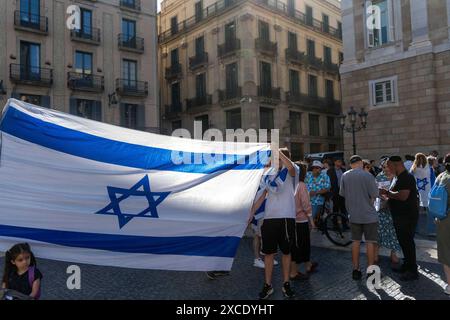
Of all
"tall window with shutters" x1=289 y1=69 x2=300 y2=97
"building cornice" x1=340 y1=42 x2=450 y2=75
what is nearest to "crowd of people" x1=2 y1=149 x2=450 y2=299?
"building cornice" x1=340 y1=42 x2=450 y2=75

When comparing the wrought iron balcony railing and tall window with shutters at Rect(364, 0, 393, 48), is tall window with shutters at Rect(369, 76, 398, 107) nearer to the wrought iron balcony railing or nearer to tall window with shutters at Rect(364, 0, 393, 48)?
tall window with shutters at Rect(364, 0, 393, 48)

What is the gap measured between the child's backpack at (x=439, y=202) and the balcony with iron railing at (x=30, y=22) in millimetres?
25550

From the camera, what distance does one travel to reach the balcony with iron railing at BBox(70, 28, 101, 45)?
26125 mm

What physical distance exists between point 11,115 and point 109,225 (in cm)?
144

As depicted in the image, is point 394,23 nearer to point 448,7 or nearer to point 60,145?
point 448,7

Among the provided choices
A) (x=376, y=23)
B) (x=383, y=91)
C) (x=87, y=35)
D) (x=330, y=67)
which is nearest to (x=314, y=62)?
(x=330, y=67)

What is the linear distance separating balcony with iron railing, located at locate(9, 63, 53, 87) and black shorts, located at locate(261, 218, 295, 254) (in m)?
23.1

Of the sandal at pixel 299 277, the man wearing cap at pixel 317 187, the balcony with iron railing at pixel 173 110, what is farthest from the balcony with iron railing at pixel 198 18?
the sandal at pixel 299 277

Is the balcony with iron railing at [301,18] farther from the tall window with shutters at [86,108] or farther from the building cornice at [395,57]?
the tall window with shutters at [86,108]

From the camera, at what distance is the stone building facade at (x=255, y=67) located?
30.2 m

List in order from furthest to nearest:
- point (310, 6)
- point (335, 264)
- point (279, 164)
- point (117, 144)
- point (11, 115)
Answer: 1. point (310, 6)
2. point (335, 264)
3. point (279, 164)
4. point (117, 144)
5. point (11, 115)

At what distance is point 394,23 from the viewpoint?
64.7ft

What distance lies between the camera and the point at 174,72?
35531mm
